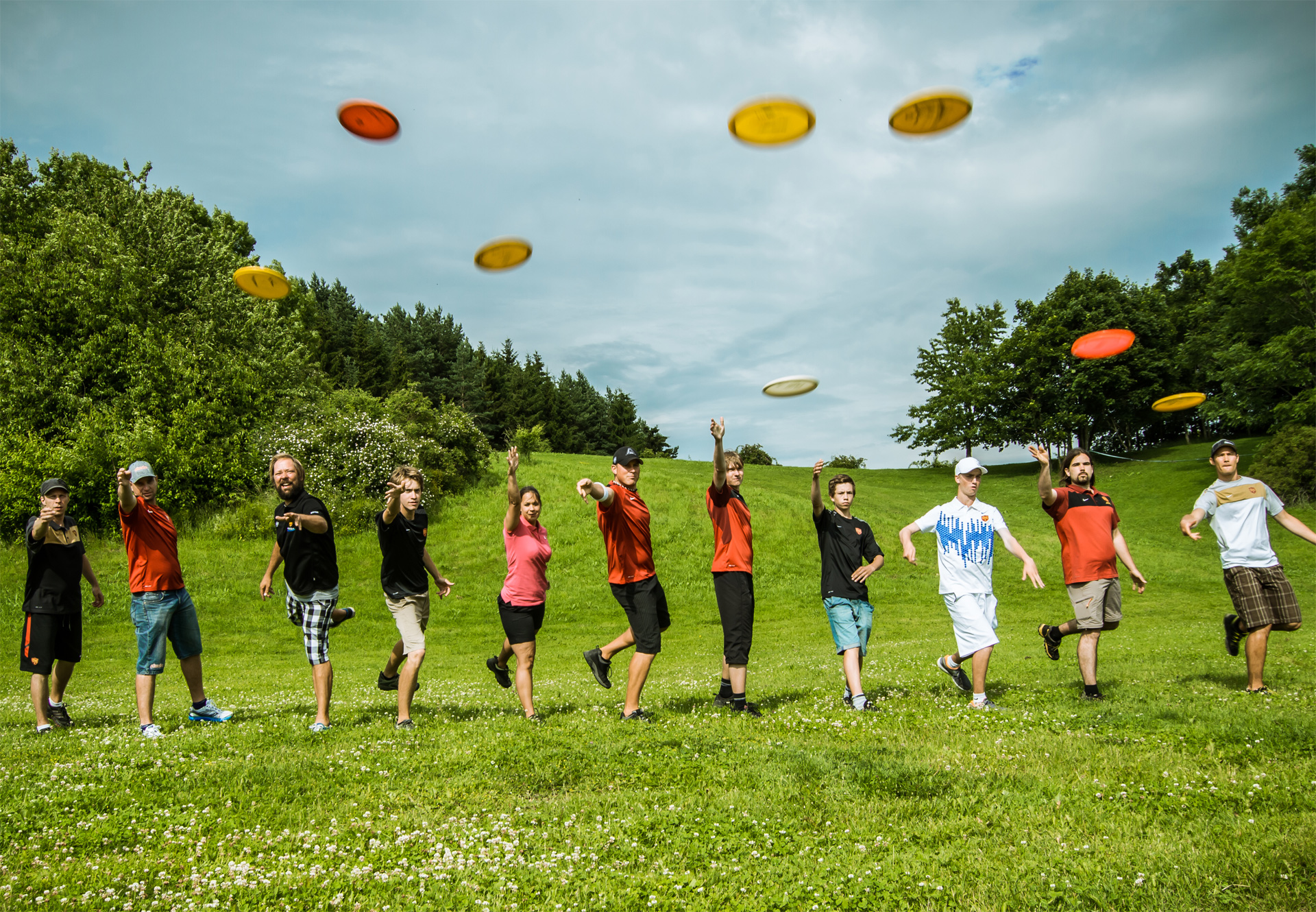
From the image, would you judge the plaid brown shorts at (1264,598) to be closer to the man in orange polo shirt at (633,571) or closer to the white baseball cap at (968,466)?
the white baseball cap at (968,466)

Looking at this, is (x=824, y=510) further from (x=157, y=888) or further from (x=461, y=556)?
(x=461, y=556)

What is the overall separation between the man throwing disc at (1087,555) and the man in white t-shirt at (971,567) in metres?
0.52

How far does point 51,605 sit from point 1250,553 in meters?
13.8

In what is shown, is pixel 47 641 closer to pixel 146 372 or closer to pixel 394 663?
pixel 394 663

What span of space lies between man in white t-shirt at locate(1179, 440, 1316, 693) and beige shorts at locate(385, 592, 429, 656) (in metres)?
8.74

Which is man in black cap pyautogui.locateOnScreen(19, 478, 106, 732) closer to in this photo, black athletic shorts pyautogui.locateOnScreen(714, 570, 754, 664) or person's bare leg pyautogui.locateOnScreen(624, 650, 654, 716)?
person's bare leg pyautogui.locateOnScreen(624, 650, 654, 716)

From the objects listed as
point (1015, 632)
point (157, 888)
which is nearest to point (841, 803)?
point (157, 888)

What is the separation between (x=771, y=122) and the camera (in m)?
9.01

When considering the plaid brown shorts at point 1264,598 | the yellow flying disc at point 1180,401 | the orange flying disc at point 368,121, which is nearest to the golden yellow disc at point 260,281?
the orange flying disc at point 368,121

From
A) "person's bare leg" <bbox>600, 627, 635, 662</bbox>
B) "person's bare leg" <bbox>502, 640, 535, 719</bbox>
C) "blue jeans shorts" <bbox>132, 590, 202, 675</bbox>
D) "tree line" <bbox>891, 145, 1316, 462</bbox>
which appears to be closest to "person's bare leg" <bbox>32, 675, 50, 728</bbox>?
"blue jeans shorts" <bbox>132, 590, 202, 675</bbox>

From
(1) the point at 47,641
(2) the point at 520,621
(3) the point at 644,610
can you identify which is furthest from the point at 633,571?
(1) the point at 47,641

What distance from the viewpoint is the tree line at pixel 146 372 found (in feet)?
93.6

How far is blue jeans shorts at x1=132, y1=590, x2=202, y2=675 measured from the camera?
804cm

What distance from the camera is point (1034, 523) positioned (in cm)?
4244
